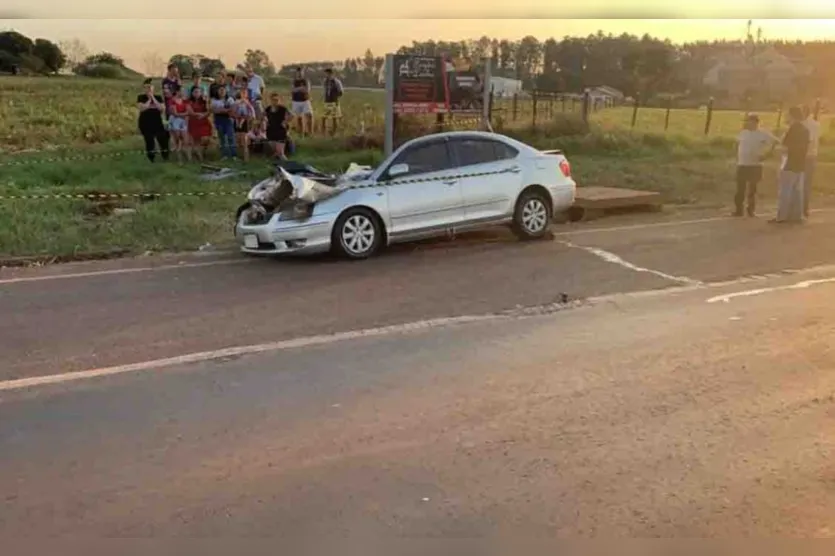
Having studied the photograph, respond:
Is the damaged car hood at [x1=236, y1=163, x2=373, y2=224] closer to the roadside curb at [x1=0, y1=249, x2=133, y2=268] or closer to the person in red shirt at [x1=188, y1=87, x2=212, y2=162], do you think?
the roadside curb at [x1=0, y1=249, x2=133, y2=268]

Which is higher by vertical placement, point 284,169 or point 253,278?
point 284,169

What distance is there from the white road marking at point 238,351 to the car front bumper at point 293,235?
322 cm

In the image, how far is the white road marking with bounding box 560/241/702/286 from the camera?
982 cm

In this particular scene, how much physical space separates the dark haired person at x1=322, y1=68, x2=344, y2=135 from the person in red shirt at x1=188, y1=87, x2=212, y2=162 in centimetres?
372

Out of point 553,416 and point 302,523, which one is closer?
point 302,523

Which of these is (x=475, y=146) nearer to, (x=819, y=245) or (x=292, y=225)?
(x=292, y=225)

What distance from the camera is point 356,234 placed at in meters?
11.2

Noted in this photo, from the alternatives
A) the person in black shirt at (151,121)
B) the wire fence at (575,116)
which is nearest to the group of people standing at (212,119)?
the person in black shirt at (151,121)

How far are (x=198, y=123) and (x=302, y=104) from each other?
302 cm

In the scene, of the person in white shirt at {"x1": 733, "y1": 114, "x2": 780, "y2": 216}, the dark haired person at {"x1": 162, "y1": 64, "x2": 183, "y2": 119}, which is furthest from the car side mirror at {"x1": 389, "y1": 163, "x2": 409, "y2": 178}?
the dark haired person at {"x1": 162, "y1": 64, "x2": 183, "y2": 119}

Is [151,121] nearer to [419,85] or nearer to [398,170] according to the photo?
[419,85]

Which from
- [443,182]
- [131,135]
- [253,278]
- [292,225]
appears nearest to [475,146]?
[443,182]

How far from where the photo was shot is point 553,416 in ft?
18.8

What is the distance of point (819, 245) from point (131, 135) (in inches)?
690
